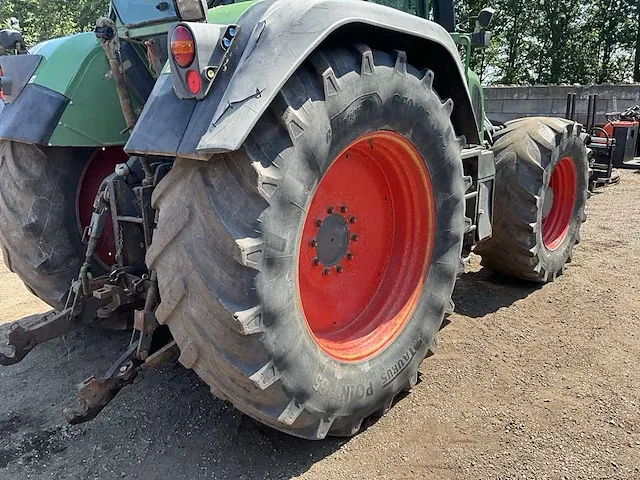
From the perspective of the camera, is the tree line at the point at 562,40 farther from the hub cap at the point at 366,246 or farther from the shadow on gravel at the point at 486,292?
the hub cap at the point at 366,246

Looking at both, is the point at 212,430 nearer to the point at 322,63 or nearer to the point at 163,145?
the point at 163,145

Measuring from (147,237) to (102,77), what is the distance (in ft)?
3.34

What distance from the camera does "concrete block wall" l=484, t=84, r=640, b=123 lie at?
10969 mm

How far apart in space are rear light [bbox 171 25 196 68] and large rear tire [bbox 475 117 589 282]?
9.36 ft

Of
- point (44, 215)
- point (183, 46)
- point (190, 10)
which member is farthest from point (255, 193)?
point (44, 215)

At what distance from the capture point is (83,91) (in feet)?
9.44

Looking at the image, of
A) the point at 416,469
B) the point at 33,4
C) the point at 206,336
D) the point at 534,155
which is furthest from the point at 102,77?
the point at 33,4

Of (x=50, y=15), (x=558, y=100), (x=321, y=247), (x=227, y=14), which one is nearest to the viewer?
(x=227, y=14)

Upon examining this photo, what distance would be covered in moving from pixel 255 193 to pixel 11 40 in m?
2.09

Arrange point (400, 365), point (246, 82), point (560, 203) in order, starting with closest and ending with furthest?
point (246, 82)
point (400, 365)
point (560, 203)

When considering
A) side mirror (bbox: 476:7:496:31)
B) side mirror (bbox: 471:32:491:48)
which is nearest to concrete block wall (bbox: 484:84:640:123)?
side mirror (bbox: 471:32:491:48)

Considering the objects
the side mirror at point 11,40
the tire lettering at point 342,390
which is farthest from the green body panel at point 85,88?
the tire lettering at point 342,390

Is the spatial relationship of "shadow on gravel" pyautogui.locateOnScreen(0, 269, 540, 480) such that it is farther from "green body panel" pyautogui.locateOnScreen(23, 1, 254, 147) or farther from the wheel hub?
"green body panel" pyautogui.locateOnScreen(23, 1, 254, 147)

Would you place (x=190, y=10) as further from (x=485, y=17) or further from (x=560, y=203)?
(x=560, y=203)
